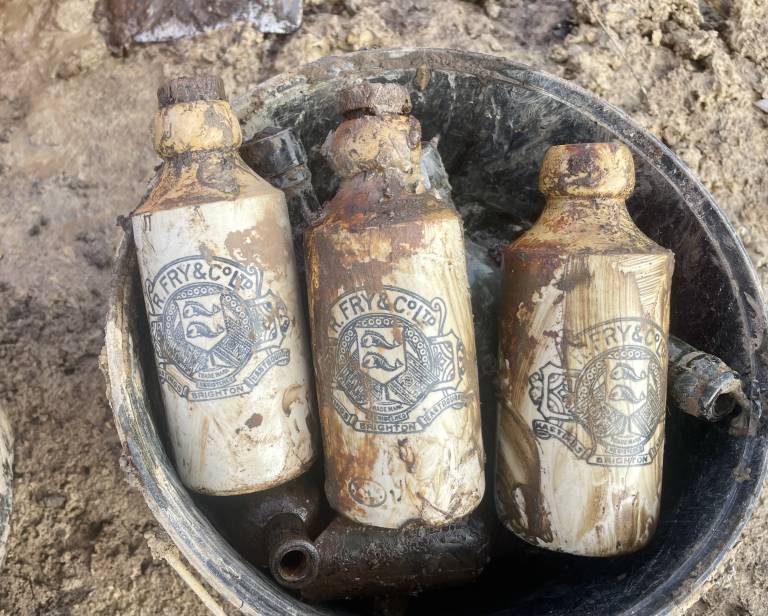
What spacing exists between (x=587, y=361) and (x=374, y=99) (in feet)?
2.29

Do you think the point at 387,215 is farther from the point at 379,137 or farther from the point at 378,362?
the point at 378,362

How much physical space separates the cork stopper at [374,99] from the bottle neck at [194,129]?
0.26 m

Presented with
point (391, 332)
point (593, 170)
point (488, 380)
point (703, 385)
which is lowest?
point (488, 380)

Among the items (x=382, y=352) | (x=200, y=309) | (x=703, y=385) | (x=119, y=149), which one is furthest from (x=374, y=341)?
(x=119, y=149)

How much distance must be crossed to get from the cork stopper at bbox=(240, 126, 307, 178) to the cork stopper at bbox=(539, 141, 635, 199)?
1.99 ft

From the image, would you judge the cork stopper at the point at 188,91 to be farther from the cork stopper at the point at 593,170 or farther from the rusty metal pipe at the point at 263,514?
the rusty metal pipe at the point at 263,514

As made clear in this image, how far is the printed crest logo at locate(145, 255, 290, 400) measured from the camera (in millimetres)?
1538

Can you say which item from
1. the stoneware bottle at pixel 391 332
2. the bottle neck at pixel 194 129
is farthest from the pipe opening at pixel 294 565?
the bottle neck at pixel 194 129

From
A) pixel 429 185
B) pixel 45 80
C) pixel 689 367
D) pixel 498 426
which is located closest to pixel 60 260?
pixel 45 80

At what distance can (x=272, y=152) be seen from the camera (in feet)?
5.84

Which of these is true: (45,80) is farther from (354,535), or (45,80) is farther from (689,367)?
(689,367)

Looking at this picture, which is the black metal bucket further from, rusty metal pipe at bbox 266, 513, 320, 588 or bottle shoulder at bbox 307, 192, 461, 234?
bottle shoulder at bbox 307, 192, 461, 234

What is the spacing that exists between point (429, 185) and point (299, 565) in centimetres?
90

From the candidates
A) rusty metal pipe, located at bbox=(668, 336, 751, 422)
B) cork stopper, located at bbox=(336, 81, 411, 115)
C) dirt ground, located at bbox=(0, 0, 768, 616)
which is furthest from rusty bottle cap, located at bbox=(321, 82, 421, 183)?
dirt ground, located at bbox=(0, 0, 768, 616)
